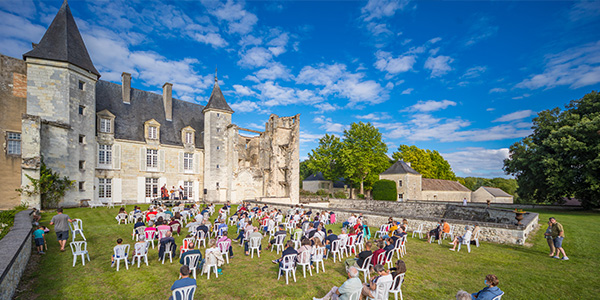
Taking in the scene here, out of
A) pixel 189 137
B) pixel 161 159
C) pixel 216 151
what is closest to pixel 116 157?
pixel 161 159

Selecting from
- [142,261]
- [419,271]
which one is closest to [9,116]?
[142,261]

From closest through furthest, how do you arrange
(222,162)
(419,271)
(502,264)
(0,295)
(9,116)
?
(0,295)
(419,271)
(502,264)
(9,116)
(222,162)

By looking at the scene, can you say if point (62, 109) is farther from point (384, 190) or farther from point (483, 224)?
point (384, 190)

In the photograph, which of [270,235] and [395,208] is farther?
[395,208]

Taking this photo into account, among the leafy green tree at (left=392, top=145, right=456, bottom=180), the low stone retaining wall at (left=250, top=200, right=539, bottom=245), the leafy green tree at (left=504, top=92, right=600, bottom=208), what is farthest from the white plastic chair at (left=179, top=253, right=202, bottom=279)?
the leafy green tree at (left=392, top=145, right=456, bottom=180)

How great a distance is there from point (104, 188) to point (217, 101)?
43.1 ft

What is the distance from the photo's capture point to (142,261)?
26.7 feet

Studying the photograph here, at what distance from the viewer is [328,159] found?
38.3 metres

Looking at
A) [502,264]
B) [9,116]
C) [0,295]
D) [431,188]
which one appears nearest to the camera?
[0,295]

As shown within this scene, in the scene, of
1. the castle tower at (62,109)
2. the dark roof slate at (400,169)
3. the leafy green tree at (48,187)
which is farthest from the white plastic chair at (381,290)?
the dark roof slate at (400,169)

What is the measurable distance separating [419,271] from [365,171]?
29465mm

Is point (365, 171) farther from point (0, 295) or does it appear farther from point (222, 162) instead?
point (0, 295)

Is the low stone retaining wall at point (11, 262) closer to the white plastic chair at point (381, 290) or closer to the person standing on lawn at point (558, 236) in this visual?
the white plastic chair at point (381, 290)

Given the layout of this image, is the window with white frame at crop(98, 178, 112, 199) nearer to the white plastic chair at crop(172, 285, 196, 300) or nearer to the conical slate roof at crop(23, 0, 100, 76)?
the conical slate roof at crop(23, 0, 100, 76)
